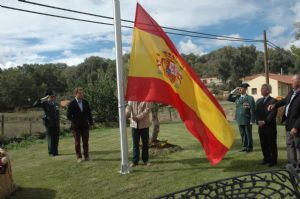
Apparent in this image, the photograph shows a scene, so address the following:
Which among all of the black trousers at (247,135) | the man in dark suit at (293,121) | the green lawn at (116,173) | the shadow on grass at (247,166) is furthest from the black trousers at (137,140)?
the man in dark suit at (293,121)

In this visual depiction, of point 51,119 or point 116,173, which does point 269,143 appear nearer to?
point 116,173

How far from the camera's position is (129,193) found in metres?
6.21

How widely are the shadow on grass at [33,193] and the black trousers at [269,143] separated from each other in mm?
4412

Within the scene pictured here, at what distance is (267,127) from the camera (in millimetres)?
7730

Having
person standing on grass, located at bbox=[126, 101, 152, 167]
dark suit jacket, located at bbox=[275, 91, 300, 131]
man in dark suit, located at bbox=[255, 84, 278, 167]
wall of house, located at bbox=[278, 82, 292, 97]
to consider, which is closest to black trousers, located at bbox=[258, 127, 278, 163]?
man in dark suit, located at bbox=[255, 84, 278, 167]

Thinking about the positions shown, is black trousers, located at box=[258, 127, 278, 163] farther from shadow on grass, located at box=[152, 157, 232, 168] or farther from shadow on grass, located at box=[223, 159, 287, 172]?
shadow on grass, located at box=[152, 157, 232, 168]

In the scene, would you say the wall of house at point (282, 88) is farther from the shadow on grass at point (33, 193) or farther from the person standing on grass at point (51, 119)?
the shadow on grass at point (33, 193)

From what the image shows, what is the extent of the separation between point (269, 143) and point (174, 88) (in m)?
2.50

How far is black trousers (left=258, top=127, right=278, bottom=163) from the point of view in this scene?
7.64 meters

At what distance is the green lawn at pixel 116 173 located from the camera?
21.1ft

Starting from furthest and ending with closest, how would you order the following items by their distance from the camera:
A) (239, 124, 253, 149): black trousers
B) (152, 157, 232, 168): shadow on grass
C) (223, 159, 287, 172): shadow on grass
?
1. (239, 124, 253, 149): black trousers
2. (152, 157, 232, 168): shadow on grass
3. (223, 159, 287, 172): shadow on grass

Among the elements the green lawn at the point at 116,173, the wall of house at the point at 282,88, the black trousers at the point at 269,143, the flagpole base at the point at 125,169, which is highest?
the wall of house at the point at 282,88

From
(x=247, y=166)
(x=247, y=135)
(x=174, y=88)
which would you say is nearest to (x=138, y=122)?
(x=174, y=88)

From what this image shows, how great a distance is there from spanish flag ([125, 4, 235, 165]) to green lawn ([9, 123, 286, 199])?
79cm
